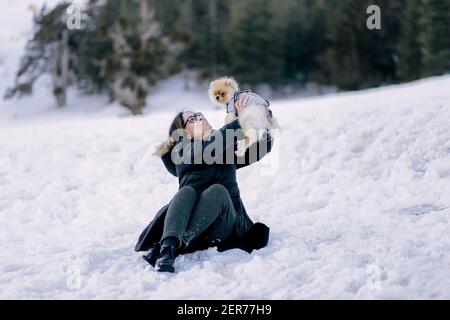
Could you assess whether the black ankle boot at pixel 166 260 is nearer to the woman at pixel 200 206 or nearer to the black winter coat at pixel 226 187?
the woman at pixel 200 206

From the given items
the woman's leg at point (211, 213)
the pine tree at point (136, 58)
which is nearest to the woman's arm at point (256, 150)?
the woman's leg at point (211, 213)

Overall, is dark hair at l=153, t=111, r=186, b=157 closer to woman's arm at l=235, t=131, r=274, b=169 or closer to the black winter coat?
the black winter coat

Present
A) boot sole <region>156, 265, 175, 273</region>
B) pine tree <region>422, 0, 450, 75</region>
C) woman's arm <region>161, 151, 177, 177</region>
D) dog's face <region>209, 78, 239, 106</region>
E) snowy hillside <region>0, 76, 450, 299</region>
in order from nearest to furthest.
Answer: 1. snowy hillside <region>0, 76, 450, 299</region>
2. boot sole <region>156, 265, 175, 273</region>
3. woman's arm <region>161, 151, 177, 177</region>
4. dog's face <region>209, 78, 239, 106</region>
5. pine tree <region>422, 0, 450, 75</region>

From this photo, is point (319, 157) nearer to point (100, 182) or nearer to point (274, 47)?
point (100, 182)

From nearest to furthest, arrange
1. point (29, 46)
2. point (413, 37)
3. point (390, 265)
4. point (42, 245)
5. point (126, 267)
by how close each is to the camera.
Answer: point (390, 265) < point (126, 267) < point (42, 245) < point (413, 37) < point (29, 46)

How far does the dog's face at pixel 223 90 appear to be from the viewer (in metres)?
5.21

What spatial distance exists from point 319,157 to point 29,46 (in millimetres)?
32405

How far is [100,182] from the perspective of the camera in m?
7.63

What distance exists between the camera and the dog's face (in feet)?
17.1

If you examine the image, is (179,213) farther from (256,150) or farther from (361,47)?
(361,47)

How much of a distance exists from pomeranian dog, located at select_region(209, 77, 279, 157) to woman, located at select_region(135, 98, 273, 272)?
8 cm

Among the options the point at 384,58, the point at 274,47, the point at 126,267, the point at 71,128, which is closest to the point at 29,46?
the point at 274,47

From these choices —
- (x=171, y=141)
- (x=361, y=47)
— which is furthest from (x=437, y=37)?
(x=171, y=141)

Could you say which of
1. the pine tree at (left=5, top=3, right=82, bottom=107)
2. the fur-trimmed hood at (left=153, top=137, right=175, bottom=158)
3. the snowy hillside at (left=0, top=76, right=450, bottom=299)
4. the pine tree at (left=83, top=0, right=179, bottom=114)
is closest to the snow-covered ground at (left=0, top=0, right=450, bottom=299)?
the snowy hillside at (left=0, top=76, right=450, bottom=299)
